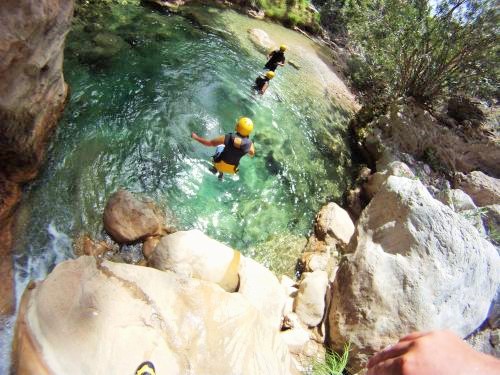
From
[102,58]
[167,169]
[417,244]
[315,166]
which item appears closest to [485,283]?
[417,244]

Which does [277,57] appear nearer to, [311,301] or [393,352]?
[311,301]

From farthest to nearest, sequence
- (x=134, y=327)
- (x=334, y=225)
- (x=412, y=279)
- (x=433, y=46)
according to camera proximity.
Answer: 1. (x=433, y=46)
2. (x=334, y=225)
3. (x=412, y=279)
4. (x=134, y=327)

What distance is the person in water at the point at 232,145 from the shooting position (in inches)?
247

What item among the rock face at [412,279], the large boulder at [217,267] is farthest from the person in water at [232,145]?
the rock face at [412,279]

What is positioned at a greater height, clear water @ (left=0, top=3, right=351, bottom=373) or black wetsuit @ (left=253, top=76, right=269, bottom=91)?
black wetsuit @ (left=253, top=76, right=269, bottom=91)

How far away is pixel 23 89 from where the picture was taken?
4.54 metres

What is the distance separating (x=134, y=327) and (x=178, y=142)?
4699 mm

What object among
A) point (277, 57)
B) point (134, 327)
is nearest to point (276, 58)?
point (277, 57)

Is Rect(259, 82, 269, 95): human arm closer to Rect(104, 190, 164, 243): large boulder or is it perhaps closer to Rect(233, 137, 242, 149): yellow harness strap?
Rect(233, 137, 242, 149): yellow harness strap

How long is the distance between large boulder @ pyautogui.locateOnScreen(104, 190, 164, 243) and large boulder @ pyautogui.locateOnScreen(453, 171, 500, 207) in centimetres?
962

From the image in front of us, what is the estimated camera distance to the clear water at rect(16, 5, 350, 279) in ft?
19.2

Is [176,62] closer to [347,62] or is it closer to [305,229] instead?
[305,229]

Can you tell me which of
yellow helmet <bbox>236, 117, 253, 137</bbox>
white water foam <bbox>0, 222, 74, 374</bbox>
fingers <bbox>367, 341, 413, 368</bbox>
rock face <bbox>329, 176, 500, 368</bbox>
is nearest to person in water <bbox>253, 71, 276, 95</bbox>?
yellow helmet <bbox>236, 117, 253, 137</bbox>

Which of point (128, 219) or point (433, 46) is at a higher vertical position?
point (433, 46)
